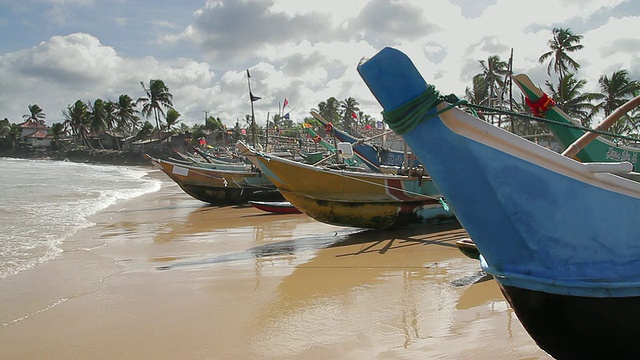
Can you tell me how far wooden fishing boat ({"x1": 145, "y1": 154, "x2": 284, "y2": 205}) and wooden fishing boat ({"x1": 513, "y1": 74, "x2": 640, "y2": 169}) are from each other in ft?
41.2

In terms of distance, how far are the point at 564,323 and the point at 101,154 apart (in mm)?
75727

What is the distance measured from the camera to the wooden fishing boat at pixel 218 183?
17.3 metres

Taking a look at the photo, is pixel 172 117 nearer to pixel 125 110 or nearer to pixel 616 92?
pixel 125 110

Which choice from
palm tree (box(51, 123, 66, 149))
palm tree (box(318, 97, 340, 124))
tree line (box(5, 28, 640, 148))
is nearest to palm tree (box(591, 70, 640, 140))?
tree line (box(5, 28, 640, 148))

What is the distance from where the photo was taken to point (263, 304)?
200 inches

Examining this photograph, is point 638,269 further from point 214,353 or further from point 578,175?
point 214,353

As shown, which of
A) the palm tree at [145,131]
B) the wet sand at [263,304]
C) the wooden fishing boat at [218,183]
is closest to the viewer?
the wet sand at [263,304]

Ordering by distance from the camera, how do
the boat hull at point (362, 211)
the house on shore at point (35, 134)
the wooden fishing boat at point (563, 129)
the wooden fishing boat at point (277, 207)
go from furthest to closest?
1. the house on shore at point (35, 134)
2. the wooden fishing boat at point (277, 207)
3. the boat hull at point (362, 211)
4. the wooden fishing boat at point (563, 129)

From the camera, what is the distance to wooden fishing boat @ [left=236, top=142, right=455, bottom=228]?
30.3ft

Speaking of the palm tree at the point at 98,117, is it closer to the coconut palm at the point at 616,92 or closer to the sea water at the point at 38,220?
the sea water at the point at 38,220

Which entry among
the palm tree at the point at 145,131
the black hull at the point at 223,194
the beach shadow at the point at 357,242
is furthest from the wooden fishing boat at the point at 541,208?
the palm tree at the point at 145,131

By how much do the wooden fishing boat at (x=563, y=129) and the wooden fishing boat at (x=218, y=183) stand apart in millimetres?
12557

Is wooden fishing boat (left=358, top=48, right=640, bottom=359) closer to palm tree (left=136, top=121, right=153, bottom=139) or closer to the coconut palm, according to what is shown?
the coconut palm

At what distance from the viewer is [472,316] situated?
177 inches
